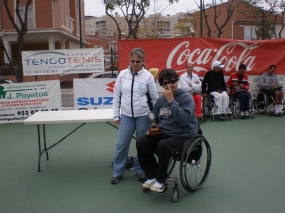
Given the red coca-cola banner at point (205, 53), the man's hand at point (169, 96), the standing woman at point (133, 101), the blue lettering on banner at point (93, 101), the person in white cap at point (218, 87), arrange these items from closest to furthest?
the man's hand at point (169, 96)
the standing woman at point (133, 101)
the person in white cap at point (218, 87)
the blue lettering on banner at point (93, 101)
the red coca-cola banner at point (205, 53)

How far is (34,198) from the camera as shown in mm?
4152

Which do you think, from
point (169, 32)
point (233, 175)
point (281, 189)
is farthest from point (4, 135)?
point (169, 32)

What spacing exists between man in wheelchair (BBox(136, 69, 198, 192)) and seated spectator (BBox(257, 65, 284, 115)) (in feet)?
18.7

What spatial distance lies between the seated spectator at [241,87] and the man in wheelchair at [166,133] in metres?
5.02

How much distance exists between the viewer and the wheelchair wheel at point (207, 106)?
346 inches

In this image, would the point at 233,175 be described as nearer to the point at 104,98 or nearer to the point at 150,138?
the point at 150,138

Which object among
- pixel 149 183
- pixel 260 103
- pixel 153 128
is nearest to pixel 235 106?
pixel 260 103

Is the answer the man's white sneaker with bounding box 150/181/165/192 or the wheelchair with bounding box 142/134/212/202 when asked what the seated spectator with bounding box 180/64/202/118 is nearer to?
the wheelchair with bounding box 142/134/212/202

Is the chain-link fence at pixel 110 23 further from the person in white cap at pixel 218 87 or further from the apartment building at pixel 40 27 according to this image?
the person in white cap at pixel 218 87

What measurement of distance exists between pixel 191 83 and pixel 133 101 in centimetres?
425

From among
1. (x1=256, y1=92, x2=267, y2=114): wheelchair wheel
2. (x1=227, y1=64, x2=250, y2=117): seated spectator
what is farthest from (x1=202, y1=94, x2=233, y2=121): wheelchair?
(x1=256, y1=92, x2=267, y2=114): wheelchair wheel

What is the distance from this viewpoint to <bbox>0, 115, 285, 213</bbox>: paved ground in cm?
387

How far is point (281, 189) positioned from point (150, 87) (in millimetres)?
1945

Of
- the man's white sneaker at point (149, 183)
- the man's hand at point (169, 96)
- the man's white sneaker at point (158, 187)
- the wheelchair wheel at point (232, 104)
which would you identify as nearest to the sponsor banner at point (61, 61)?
the wheelchair wheel at point (232, 104)
